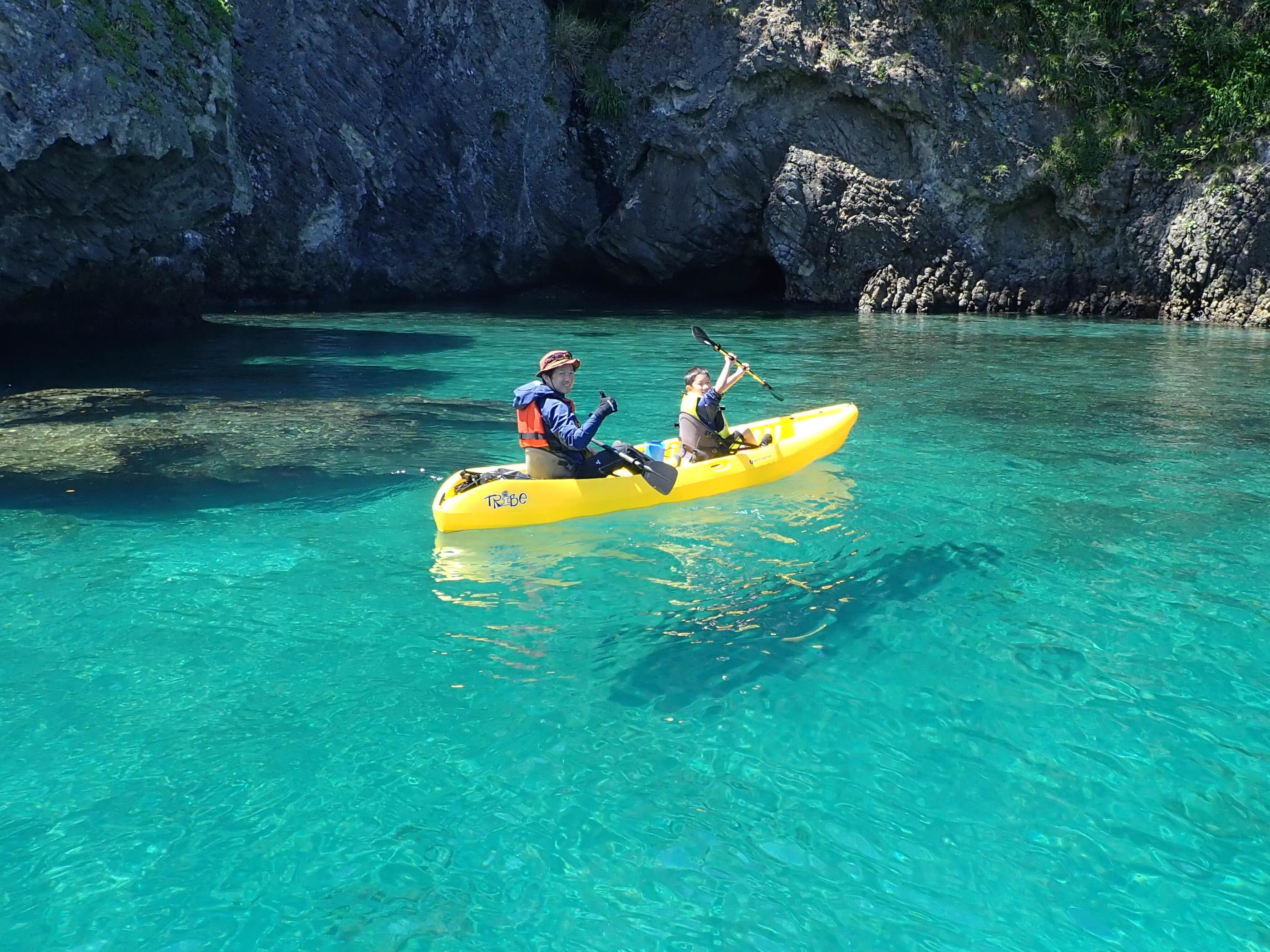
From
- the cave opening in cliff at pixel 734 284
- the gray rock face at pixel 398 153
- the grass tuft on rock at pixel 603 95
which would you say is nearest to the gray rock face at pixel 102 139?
the gray rock face at pixel 398 153

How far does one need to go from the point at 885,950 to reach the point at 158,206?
611 inches

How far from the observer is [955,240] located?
2580 cm

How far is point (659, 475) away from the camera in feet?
27.4

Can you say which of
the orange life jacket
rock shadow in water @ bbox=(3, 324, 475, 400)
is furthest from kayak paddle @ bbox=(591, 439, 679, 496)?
rock shadow in water @ bbox=(3, 324, 475, 400)

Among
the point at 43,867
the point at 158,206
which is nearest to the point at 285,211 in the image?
the point at 158,206

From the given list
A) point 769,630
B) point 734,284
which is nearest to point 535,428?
point 769,630

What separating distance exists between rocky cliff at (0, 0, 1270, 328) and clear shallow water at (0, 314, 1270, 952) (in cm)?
1460

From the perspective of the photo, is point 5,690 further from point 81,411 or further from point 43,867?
point 81,411

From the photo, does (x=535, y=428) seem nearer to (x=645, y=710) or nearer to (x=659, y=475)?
(x=659, y=475)

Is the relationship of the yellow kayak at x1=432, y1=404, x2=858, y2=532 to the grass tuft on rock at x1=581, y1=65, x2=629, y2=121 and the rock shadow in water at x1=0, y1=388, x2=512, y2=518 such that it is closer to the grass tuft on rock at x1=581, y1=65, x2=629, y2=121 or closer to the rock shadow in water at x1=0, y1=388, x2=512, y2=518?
the rock shadow in water at x1=0, y1=388, x2=512, y2=518

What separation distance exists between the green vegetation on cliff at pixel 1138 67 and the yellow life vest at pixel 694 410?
713 inches

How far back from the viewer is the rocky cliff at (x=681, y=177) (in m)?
23.6

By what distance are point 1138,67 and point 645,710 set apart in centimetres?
2464

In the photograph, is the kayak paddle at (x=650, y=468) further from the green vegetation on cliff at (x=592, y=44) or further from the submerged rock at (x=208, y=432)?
the green vegetation on cliff at (x=592, y=44)
